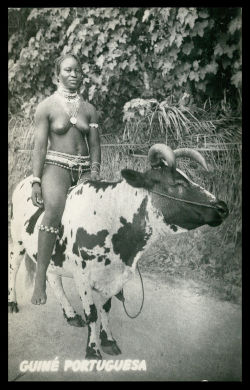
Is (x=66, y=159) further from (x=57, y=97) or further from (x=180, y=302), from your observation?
(x=180, y=302)

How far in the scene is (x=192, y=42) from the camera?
5.68m

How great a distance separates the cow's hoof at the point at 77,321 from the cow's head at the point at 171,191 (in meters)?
1.48

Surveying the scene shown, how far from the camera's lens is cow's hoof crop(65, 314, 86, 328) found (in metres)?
5.69

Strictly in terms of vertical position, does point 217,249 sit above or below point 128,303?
above

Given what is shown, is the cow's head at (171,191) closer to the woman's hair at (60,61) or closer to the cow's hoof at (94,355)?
the woman's hair at (60,61)

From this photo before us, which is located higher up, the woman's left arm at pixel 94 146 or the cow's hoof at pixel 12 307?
the woman's left arm at pixel 94 146

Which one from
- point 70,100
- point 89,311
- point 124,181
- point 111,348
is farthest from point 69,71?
point 111,348

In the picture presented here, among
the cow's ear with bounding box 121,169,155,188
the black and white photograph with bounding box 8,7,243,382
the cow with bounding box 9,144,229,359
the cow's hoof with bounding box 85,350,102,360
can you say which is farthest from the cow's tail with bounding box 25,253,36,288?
the cow's ear with bounding box 121,169,155,188

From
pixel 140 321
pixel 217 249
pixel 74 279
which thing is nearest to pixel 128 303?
pixel 140 321

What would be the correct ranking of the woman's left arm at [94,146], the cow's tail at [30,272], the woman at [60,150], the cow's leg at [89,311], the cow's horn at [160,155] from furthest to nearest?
the cow's tail at [30,272] < the woman's left arm at [94,146] < the woman at [60,150] < the cow's leg at [89,311] < the cow's horn at [160,155]

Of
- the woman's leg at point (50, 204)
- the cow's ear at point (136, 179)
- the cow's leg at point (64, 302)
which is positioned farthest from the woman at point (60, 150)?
the cow's ear at point (136, 179)

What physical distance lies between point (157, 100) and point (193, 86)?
429mm

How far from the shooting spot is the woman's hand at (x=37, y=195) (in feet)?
18.4

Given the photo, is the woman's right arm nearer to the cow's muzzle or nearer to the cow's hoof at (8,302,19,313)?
the cow's hoof at (8,302,19,313)
